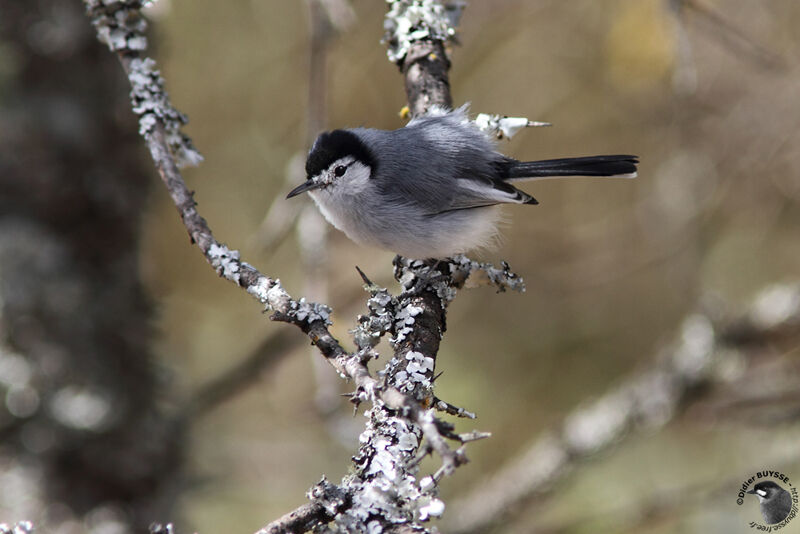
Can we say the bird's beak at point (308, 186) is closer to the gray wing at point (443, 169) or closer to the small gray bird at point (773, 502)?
the gray wing at point (443, 169)

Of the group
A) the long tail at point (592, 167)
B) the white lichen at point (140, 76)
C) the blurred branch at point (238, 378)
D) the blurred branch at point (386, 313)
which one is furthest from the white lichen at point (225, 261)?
the blurred branch at point (238, 378)

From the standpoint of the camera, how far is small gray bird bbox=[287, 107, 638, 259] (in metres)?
1.91

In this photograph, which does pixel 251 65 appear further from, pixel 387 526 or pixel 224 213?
pixel 387 526

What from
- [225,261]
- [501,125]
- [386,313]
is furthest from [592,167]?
[225,261]

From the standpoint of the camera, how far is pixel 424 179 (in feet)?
6.51

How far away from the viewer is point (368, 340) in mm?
1348

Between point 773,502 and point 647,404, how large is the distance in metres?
0.54

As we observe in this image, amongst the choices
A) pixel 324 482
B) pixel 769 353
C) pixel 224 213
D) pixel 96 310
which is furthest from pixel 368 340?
pixel 224 213

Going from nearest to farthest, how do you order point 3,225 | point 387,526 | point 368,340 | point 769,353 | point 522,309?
point 387,526 < point 368,340 < point 3,225 < point 769,353 < point 522,309

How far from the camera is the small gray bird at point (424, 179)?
1.91 m

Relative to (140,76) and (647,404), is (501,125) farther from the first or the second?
(647,404)

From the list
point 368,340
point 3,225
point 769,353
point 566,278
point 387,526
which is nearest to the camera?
point 387,526

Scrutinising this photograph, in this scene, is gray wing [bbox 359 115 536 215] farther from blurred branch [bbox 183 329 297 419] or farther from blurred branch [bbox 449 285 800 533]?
blurred branch [bbox 449 285 800 533]

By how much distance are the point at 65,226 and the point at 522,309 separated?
2339 millimetres
